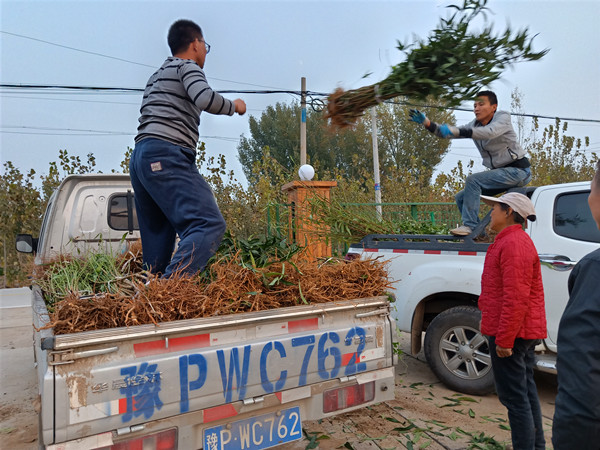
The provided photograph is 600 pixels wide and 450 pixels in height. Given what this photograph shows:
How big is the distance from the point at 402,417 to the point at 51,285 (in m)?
2.89

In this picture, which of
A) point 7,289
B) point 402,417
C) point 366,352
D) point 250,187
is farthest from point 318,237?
point 7,289

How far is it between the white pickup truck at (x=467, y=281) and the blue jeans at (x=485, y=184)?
259 mm

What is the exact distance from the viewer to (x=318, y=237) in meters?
5.54

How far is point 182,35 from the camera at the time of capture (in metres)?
3.13

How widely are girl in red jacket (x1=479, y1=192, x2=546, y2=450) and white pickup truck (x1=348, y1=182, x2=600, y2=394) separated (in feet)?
3.66

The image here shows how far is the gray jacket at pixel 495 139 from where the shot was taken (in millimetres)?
4563

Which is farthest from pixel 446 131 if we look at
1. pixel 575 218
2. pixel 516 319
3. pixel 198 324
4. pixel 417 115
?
pixel 198 324

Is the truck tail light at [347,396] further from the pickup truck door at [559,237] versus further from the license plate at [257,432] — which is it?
the pickup truck door at [559,237]

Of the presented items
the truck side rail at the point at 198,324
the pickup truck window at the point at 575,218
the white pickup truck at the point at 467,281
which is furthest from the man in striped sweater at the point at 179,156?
the pickup truck window at the point at 575,218

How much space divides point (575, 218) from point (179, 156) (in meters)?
3.49

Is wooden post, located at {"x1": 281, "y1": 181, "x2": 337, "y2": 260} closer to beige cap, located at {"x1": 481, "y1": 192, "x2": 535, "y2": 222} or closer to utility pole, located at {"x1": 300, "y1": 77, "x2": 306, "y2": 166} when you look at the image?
beige cap, located at {"x1": 481, "y1": 192, "x2": 535, "y2": 222}

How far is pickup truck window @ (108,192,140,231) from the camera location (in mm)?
4859

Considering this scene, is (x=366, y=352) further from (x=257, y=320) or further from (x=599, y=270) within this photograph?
(x=599, y=270)

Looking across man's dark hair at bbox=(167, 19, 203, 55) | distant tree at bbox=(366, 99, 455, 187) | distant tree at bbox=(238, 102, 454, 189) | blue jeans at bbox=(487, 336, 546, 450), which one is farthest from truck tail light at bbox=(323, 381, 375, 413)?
distant tree at bbox=(366, 99, 455, 187)
